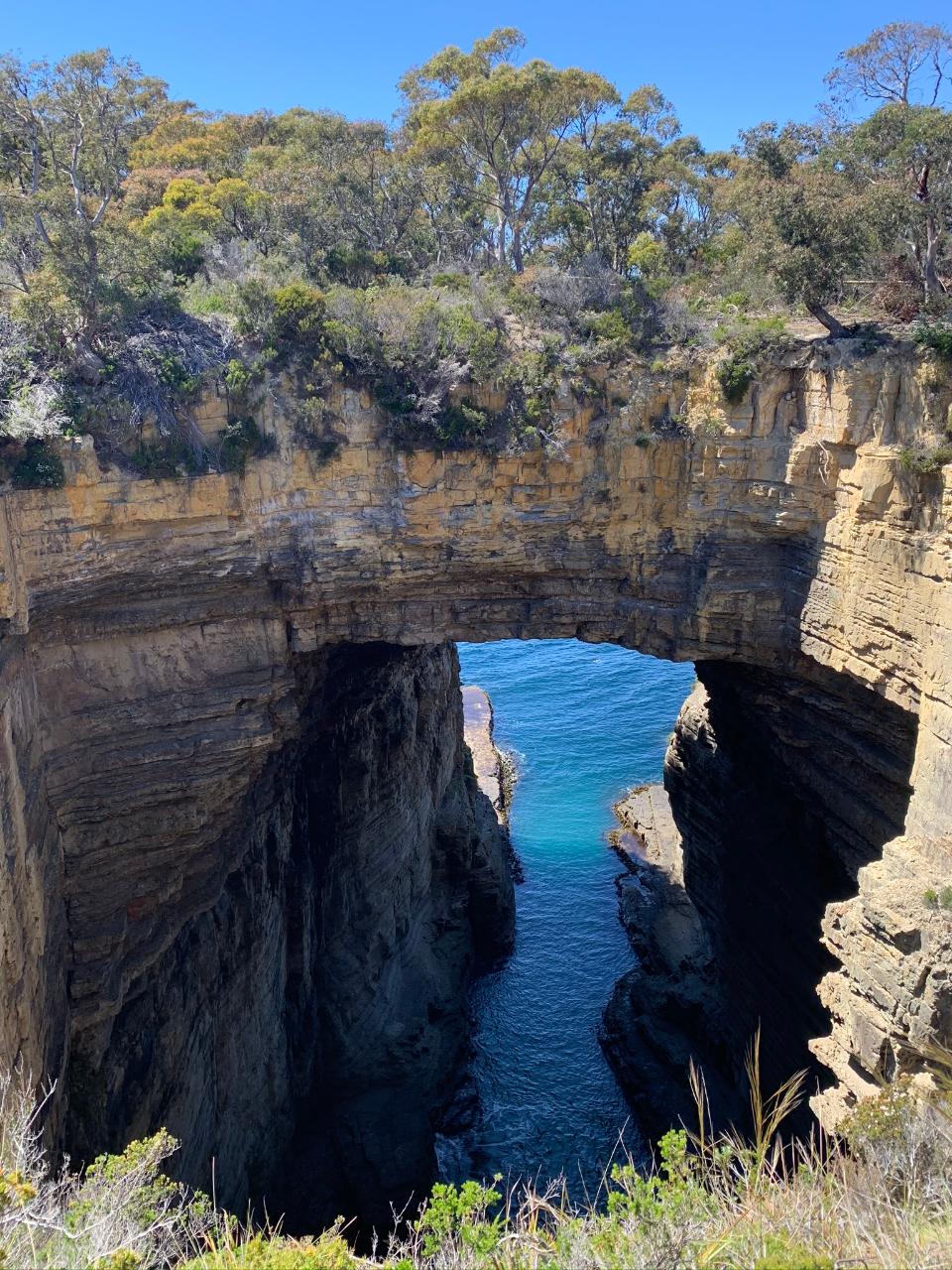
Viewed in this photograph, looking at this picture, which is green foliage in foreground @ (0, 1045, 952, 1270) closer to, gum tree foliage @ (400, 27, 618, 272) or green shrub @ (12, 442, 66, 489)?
green shrub @ (12, 442, 66, 489)

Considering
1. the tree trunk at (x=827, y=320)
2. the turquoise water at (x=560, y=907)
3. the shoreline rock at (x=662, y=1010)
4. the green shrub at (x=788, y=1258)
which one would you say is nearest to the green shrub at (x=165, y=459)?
the tree trunk at (x=827, y=320)

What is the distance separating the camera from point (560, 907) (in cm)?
3098

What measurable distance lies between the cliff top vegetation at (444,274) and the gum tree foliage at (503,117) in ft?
0.25

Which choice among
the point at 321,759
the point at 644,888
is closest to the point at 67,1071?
the point at 321,759

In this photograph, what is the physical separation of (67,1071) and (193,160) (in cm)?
2394

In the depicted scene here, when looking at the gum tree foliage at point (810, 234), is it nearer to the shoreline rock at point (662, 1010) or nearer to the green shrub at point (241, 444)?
the green shrub at point (241, 444)

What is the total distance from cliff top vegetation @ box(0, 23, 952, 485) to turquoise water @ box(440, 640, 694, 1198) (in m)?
12.1

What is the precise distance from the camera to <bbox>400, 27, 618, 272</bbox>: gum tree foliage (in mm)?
21094

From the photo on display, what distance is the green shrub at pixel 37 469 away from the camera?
13867mm

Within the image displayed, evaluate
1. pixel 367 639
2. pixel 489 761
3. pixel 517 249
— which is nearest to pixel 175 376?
pixel 367 639

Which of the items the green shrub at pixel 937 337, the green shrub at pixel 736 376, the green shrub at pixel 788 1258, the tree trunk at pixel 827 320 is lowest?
the green shrub at pixel 788 1258

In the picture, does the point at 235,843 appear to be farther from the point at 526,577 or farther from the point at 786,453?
the point at 786,453

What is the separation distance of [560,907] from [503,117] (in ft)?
76.9

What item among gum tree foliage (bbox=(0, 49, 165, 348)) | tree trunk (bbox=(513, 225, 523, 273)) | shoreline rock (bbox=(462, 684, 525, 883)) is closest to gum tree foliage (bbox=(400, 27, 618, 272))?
tree trunk (bbox=(513, 225, 523, 273))
